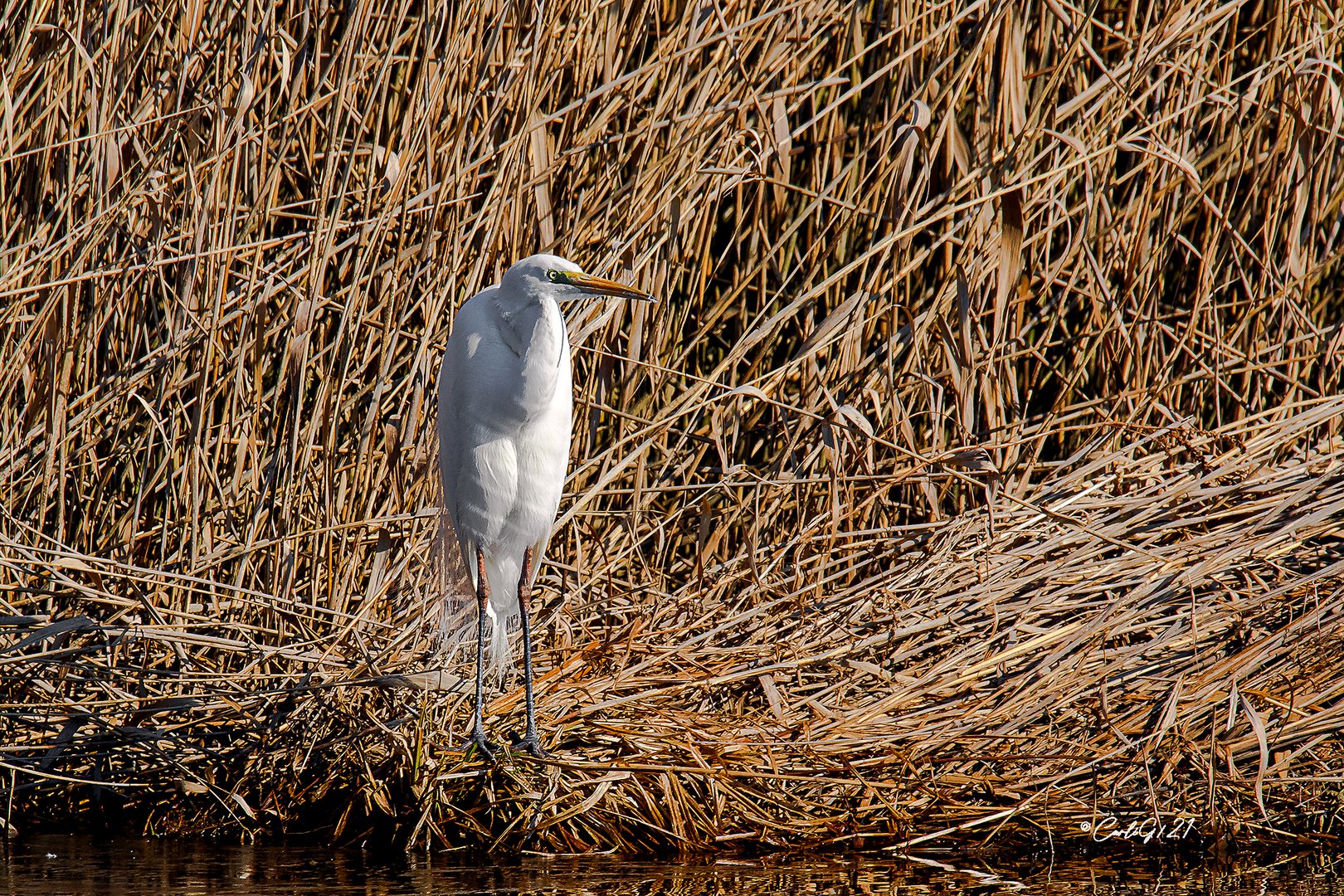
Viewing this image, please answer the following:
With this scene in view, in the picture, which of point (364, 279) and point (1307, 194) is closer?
point (364, 279)

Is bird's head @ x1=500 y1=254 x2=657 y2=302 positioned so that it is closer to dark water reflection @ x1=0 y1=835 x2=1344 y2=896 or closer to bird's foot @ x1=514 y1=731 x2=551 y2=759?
bird's foot @ x1=514 y1=731 x2=551 y2=759

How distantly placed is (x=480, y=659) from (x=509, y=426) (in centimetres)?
38

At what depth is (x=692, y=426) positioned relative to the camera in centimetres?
295

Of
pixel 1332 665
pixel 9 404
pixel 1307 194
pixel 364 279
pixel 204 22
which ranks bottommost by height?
pixel 1332 665

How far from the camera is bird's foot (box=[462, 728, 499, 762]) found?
238 cm

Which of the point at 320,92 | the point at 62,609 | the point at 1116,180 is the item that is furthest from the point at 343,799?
the point at 1116,180

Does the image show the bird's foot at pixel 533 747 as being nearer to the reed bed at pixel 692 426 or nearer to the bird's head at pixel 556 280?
the reed bed at pixel 692 426

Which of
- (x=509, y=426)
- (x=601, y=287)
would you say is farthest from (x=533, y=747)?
(x=601, y=287)

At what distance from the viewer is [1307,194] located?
3.21 m

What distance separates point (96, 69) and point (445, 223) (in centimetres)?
66

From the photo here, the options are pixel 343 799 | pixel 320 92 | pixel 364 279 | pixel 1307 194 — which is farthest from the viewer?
pixel 1307 194

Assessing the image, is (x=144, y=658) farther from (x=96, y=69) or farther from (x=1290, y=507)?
(x=1290, y=507)

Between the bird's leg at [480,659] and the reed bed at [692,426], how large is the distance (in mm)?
52

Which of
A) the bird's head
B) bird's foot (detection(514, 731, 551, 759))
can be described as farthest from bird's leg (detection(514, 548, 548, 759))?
the bird's head
